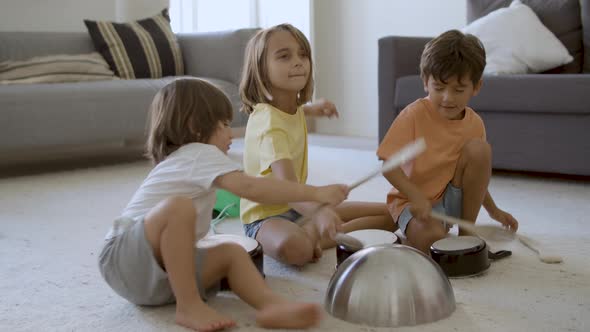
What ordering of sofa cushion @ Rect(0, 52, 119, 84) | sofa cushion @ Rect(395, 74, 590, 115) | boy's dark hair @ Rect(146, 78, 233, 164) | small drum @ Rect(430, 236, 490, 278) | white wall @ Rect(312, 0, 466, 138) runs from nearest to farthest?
boy's dark hair @ Rect(146, 78, 233, 164) < small drum @ Rect(430, 236, 490, 278) < sofa cushion @ Rect(395, 74, 590, 115) < sofa cushion @ Rect(0, 52, 119, 84) < white wall @ Rect(312, 0, 466, 138)

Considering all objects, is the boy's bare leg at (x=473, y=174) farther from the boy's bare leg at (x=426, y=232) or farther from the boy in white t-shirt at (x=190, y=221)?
the boy in white t-shirt at (x=190, y=221)

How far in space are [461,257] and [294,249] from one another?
343 millimetres

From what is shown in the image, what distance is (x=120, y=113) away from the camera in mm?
3086

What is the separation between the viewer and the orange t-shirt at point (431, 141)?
1.62 metres

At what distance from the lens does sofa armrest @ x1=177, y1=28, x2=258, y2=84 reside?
3502mm

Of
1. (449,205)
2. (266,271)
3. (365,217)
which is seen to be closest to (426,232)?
(449,205)

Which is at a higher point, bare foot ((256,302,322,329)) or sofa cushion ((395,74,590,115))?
sofa cushion ((395,74,590,115))

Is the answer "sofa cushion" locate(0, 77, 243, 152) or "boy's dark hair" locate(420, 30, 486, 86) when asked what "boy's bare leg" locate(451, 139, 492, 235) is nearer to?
"boy's dark hair" locate(420, 30, 486, 86)

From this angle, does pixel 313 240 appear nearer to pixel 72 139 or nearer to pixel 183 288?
pixel 183 288

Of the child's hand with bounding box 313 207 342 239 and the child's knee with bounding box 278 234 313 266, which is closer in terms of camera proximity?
the child's hand with bounding box 313 207 342 239

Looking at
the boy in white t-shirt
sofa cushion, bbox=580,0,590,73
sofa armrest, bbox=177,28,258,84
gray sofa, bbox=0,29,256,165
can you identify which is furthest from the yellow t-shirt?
sofa armrest, bbox=177,28,258,84

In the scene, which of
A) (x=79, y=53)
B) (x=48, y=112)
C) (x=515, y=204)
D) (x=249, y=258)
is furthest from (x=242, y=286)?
(x=79, y=53)

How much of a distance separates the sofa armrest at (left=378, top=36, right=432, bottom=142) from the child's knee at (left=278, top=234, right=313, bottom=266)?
4.90ft

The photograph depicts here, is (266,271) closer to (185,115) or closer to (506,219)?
(185,115)
